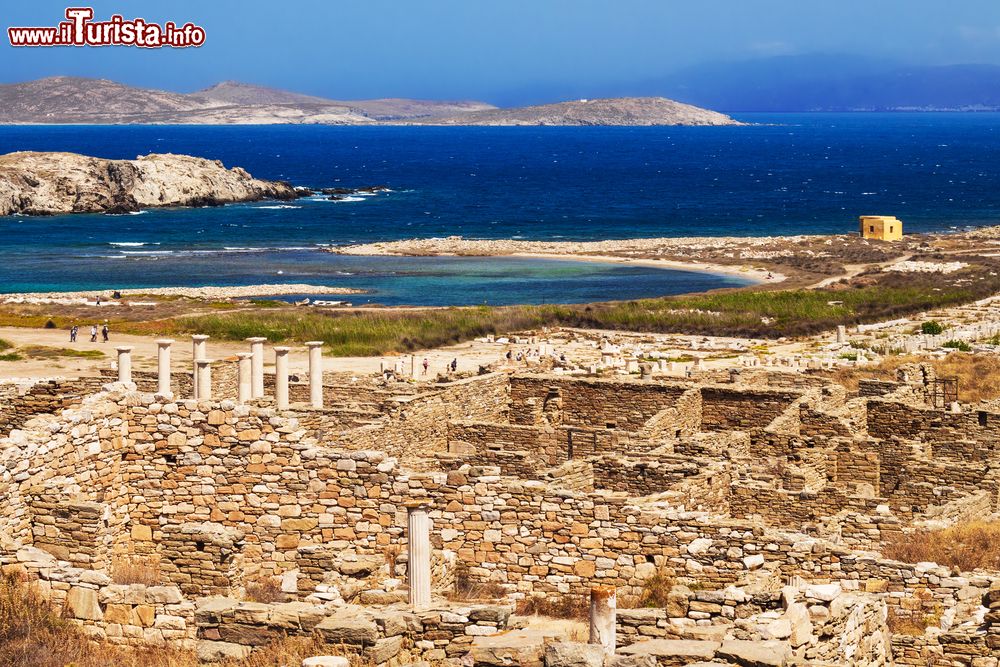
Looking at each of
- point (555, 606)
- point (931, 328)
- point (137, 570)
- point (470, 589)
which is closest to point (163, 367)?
point (137, 570)

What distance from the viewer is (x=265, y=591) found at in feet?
47.9

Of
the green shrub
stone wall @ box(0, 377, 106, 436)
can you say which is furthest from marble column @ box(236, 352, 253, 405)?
the green shrub

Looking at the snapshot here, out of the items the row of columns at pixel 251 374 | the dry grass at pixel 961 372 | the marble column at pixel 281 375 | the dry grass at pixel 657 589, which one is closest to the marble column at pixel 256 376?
the row of columns at pixel 251 374

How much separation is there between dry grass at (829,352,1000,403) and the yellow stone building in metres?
78.7

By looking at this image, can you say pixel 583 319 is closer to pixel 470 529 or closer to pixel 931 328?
pixel 931 328

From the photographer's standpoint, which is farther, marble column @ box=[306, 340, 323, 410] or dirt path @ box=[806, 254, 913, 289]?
dirt path @ box=[806, 254, 913, 289]

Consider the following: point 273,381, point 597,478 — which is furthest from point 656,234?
point 597,478

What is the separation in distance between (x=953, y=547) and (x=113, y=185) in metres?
159

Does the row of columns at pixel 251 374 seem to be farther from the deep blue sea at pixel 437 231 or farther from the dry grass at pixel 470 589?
the deep blue sea at pixel 437 231

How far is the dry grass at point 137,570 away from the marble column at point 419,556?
2182 mm

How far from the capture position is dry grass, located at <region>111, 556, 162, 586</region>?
14.7m

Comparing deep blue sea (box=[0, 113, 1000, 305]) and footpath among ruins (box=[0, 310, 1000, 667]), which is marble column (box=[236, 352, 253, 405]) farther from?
deep blue sea (box=[0, 113, 1000, 305])

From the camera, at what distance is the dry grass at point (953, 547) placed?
1634 cm

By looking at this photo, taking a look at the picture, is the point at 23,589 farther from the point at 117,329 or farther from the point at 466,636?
the point at 117,329
